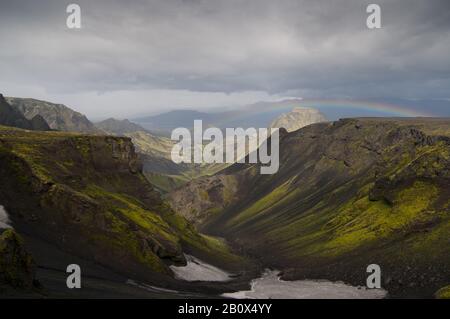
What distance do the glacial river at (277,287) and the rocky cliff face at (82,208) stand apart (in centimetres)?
713

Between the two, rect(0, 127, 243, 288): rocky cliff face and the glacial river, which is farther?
the glacial river

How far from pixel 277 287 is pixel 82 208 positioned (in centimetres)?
5905

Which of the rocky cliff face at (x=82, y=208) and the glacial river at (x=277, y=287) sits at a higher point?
the rocky cliff face at (x=82, y=208)

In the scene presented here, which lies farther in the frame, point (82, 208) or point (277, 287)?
point (277, 287)

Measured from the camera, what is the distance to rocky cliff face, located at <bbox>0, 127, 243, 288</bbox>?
4993 inches

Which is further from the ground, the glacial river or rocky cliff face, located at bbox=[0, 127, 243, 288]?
rocky cliff face, located at bbox=[0, 127, 243, 288]

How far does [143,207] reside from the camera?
600 ft

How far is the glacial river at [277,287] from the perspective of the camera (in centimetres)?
12825

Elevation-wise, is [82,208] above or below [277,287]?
above

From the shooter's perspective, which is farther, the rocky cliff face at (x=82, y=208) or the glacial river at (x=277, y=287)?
the glacial river at (x=277, y=287)

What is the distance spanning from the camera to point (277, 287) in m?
148

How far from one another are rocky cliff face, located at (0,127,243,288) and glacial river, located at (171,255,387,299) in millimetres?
7131
